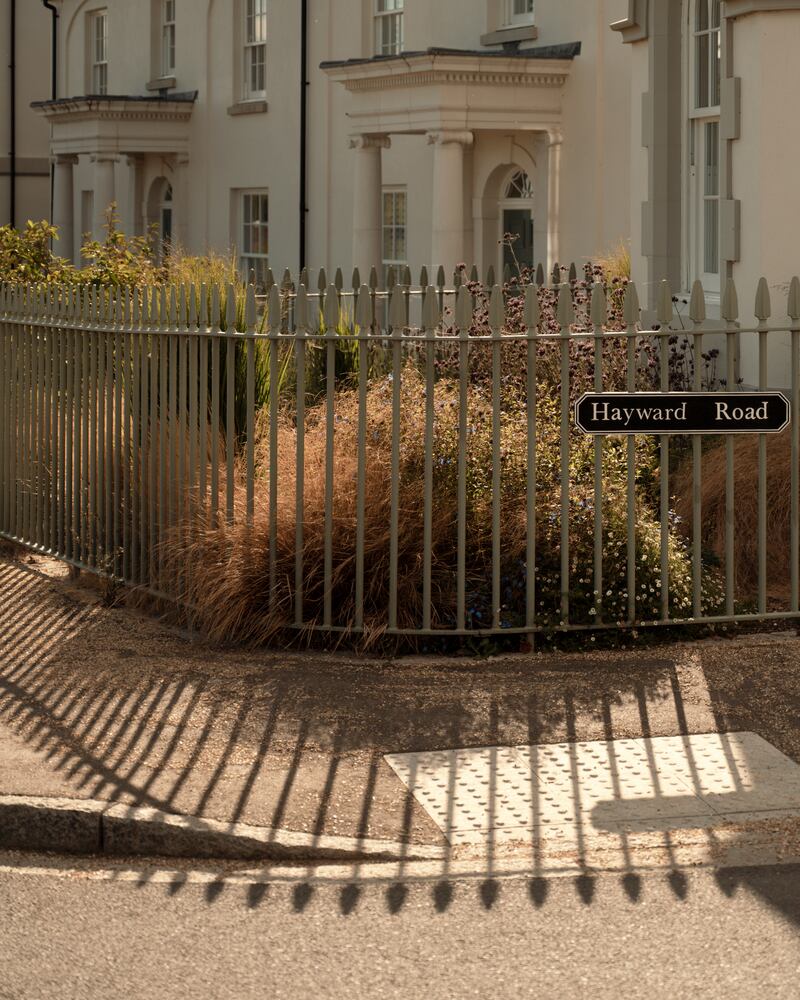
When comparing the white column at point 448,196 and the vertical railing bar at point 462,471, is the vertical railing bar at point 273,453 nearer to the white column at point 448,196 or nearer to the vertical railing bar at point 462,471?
the vertical railing bar at point 462,471

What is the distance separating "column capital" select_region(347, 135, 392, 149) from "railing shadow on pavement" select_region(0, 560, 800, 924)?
49.4ft

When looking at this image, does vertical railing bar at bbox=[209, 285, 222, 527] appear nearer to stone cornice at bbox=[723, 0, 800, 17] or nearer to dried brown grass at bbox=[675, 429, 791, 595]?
dried brown grass at bbox=[675, 429, 791, 595]

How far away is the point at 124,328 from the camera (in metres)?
9.71

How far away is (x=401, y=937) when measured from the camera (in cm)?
516

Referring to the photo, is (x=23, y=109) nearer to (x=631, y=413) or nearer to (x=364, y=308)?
(x=364, y=308)

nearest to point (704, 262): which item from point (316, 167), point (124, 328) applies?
point (124, 328)

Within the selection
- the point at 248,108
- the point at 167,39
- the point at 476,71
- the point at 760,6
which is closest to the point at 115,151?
the point at 167,39

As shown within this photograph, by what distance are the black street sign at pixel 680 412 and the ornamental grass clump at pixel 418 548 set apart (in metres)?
0.52

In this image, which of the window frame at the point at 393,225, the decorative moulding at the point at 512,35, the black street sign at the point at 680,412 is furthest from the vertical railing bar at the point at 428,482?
the window frame at the point at 393,225

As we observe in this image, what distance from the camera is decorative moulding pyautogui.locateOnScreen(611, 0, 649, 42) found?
13.7 metres

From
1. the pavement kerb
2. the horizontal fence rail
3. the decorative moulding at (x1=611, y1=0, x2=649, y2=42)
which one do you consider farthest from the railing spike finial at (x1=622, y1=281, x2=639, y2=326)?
the decorative moulding at (x1=611, y1=0, x2=649, y2=42)

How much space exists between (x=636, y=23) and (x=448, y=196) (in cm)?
777

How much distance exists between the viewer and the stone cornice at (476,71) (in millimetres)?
20766

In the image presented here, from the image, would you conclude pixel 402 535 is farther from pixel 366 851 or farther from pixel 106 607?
pixel 366 851
